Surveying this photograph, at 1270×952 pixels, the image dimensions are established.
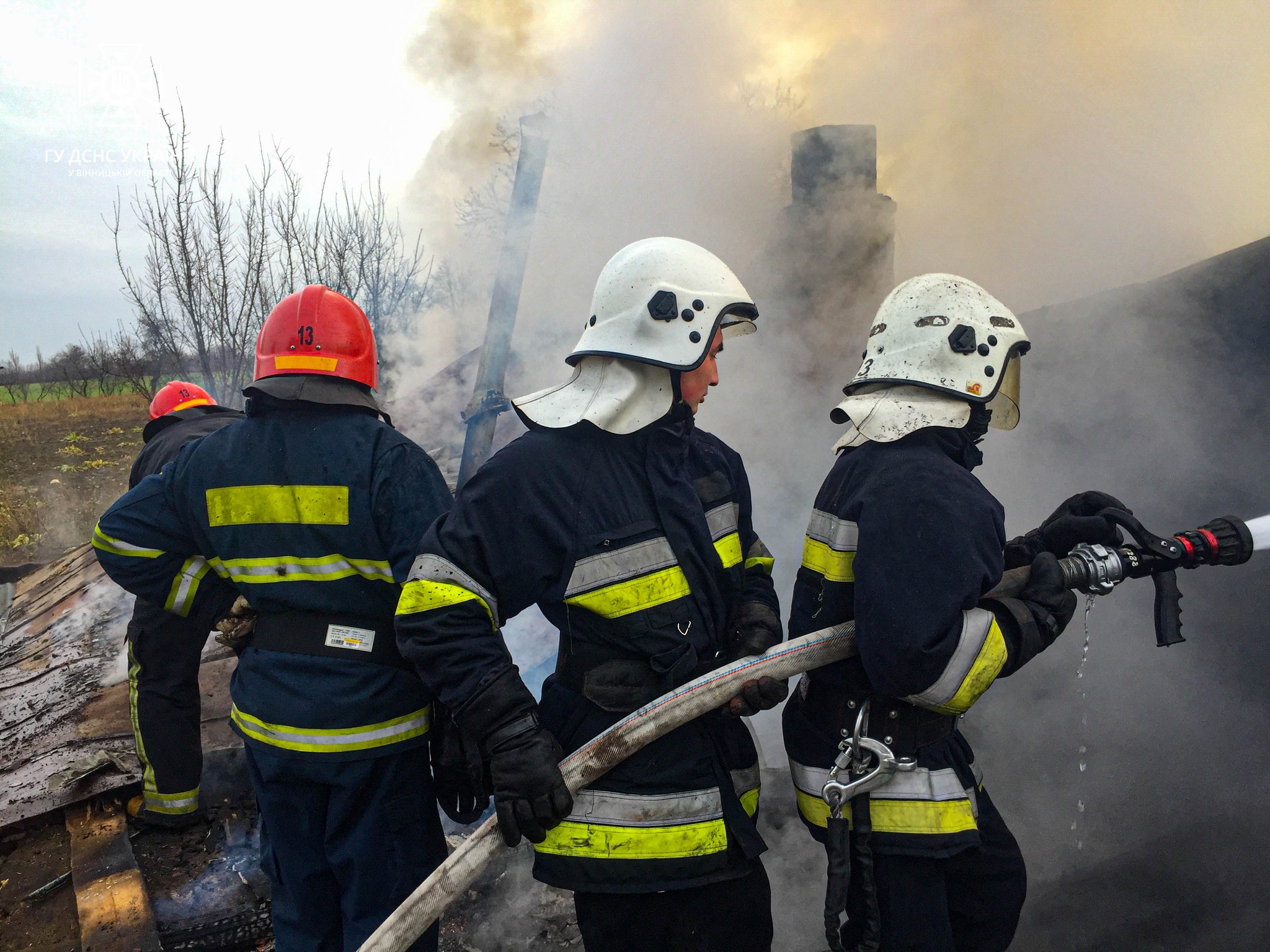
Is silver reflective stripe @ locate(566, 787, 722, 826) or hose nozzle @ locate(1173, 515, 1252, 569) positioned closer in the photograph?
silver reflective stripe @ locate(566, 787, 722, 826)

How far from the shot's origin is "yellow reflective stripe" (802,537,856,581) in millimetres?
2062

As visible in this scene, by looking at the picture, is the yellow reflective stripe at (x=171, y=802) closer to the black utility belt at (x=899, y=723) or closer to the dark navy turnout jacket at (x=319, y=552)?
the dark navy turnout jacket at (x=319, y=552)

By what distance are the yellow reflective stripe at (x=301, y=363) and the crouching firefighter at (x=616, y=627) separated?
0.89 meters

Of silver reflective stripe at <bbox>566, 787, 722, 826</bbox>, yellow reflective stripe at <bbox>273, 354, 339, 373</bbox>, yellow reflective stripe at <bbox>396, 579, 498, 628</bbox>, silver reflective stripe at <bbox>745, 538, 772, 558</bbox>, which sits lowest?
silver reflective stripe at <bbox>566, 787, 722, 826</bbox>

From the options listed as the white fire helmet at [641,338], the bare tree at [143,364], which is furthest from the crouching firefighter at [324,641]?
the bare tree at [143,364]

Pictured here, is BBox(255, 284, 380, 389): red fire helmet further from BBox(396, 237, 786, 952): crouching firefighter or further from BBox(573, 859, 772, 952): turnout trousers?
BBox(573, 859, 772, 952): turnout trousers

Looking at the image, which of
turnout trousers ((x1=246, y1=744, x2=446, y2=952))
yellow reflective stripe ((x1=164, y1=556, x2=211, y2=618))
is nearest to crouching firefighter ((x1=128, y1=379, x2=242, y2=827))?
yellow reflective stripe ((x1=164, y1=556, x2=211, y2=618))

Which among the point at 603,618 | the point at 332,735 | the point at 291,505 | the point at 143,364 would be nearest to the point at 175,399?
the point at 291,505

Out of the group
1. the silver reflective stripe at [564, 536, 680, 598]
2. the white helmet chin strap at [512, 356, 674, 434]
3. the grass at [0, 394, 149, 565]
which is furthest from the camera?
the grass at [0, 394, 149, 565]

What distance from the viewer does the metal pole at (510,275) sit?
655 centimetres

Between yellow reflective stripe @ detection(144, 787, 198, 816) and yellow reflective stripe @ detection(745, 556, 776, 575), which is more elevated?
yellow reflective stripe @ detection(745, 556, 776, 575)

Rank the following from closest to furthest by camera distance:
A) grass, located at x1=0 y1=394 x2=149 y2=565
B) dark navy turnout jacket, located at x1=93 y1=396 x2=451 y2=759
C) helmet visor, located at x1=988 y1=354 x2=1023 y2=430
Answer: dark navy turnout jacket, located at x1=93 y1=396 x2=451 y2=759 → helmet visor, located at x1=988 y1=354 x2=1023 y2=430 → grass, located at x1=0 y1=394 x2=149 y2=565

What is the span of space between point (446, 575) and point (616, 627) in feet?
1.41

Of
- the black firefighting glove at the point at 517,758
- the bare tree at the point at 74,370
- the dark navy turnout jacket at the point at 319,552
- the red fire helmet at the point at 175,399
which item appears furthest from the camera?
the bare tree at the point at 74,370
